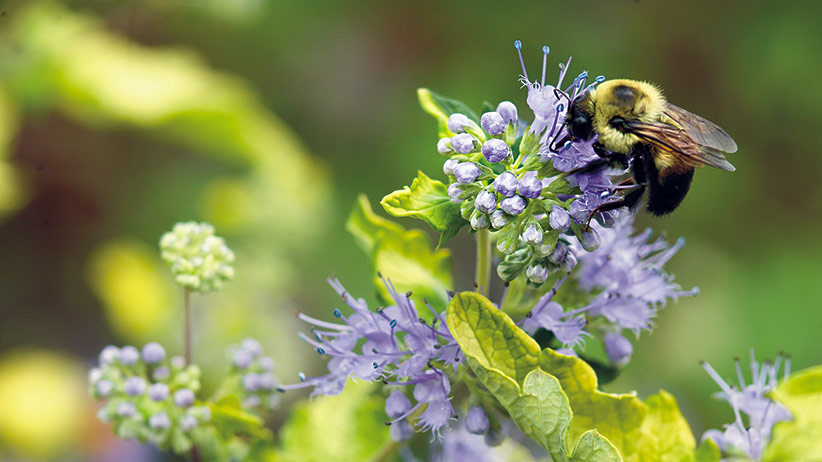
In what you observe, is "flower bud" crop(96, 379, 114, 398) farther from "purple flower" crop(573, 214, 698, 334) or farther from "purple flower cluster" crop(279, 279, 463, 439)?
"purple flower" crop(573, 214, 698, 334)

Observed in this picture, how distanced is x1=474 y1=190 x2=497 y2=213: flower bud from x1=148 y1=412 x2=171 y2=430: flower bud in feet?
3.26

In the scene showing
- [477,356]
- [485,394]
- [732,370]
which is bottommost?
[732,370]

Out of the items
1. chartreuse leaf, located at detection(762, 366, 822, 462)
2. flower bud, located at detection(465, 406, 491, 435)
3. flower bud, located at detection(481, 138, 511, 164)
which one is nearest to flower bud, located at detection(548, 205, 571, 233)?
flower bud, located at detection(481, 138, 511, 164)

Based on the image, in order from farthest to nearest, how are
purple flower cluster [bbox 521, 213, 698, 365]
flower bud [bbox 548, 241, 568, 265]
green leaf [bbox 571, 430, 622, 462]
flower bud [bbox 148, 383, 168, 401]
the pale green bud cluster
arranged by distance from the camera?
1. the pale green bud cluster
2. flower bud [bbox 148, 383, 168, 401]
3. purple flower cluster [bbox 521, 213, 698, 365]
4. flower bud [bbox 548, 241, 568, 265]
5. green leaf [bbox 571, 430, 622, 462]

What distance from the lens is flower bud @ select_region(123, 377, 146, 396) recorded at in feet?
6.49

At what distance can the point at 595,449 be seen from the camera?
58.8 inches

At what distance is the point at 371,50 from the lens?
5.39m

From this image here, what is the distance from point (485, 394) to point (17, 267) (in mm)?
3350

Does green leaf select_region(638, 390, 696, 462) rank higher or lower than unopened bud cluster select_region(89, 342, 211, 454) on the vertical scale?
higher

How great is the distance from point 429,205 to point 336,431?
0.96 metres

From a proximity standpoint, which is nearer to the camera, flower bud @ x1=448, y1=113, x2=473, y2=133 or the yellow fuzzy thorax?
flower bud @ x1=448, y1=113, x2=473, y2=133

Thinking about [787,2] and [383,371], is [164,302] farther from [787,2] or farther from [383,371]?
[787,2]

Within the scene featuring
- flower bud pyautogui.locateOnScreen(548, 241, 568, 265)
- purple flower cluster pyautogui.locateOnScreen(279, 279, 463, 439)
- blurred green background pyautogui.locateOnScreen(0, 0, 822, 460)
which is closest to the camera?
flower bud pyautogui.locateOnScreen(548, 241, 568, 265)

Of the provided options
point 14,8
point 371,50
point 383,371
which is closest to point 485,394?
point 383,371
